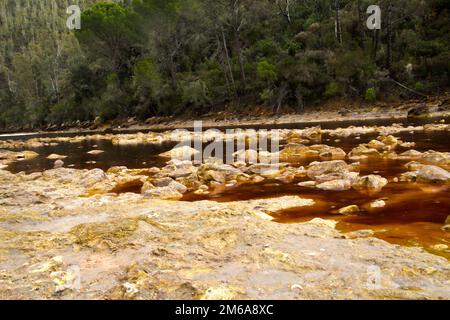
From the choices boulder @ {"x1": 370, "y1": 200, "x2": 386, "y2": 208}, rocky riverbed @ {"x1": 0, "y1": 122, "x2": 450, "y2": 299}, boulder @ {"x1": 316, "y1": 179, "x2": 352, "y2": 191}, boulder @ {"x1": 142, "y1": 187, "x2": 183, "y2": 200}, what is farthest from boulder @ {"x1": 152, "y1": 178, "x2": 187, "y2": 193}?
boulder @ {"x1": 370, "y1": 200, "x2": 386, "y2": 208}

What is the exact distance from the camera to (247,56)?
40969mm

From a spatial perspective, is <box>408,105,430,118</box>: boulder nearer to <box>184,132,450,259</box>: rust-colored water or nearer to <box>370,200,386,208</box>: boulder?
<box>184,132,450,259</box>: rust-colored water

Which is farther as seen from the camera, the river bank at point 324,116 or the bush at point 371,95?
the bush at point 371,95

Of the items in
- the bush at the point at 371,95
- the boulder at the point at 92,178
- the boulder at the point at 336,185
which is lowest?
the boulder at the point at 92,178

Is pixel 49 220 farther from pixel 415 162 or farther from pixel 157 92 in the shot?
pixel 157 92

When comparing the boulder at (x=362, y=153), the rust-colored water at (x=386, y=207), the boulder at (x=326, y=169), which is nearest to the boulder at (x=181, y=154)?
the boulder at (x=362, y=153)

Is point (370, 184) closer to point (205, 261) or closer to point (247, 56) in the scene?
point (205, 261)

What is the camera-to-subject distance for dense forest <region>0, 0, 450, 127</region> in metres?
32.2

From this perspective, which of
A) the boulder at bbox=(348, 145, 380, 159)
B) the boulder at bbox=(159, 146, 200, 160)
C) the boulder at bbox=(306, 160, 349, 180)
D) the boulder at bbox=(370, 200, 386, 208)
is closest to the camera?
the boulder at bbox=(370, 200, 386, 208)

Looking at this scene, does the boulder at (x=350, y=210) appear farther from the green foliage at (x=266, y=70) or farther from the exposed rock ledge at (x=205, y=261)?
the green foliage at (x=266, y=70)

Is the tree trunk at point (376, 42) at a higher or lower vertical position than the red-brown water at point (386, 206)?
higher

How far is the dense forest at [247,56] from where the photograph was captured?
3216 cm
